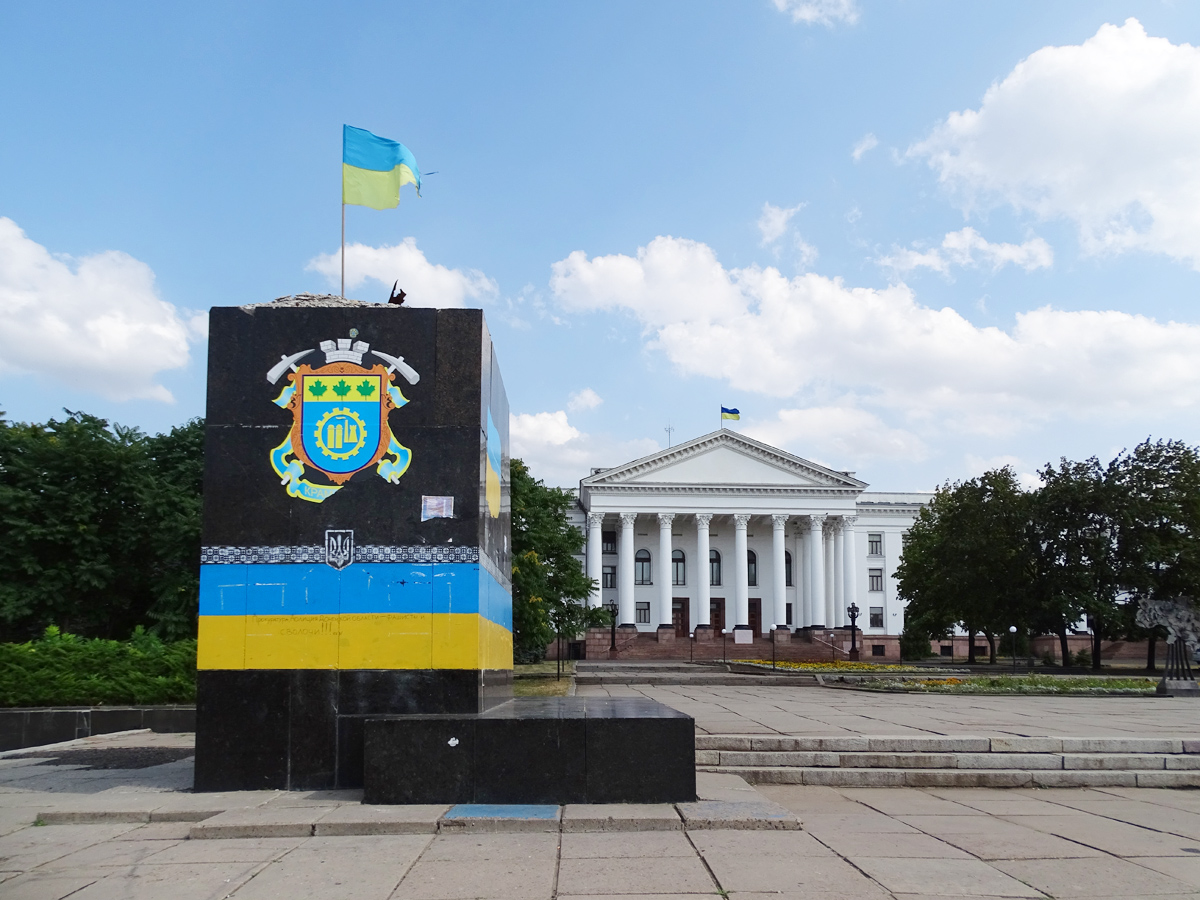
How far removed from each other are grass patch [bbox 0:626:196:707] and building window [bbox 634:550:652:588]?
181 ft

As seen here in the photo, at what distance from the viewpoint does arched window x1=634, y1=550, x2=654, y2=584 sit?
70.8 meters

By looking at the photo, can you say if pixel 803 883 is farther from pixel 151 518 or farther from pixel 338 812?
pixel 151 518

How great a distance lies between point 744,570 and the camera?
65938 millimetres

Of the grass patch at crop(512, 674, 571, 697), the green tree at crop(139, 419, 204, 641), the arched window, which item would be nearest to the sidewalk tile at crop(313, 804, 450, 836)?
the grass patch at crop(512, 674, 571, 697)

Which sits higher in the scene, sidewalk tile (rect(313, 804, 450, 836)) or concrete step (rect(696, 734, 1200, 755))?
sidewalk tile (rect(313, 804, 450, 836))

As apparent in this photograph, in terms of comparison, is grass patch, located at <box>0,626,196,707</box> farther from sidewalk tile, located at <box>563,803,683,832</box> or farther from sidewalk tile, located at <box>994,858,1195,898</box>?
sidewalk tile, located at <box>994,858,1195,898</box>

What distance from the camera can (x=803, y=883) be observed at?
18.0ft

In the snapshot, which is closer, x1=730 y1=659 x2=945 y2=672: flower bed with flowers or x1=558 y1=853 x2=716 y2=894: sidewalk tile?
x1=558 y1=853 x2=716 y2=894: sidewalk tile

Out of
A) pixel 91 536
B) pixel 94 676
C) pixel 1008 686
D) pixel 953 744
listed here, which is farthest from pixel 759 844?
pixel 91 536

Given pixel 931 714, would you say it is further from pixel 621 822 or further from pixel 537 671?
pixel 537 671

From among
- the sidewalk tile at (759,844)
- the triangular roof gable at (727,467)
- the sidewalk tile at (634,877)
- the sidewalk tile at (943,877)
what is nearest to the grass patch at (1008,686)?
the sidewalk tile at (759,844)

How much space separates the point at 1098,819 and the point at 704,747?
3.82 metres

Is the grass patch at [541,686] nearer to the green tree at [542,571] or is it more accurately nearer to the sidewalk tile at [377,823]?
the green tree at [542,571]

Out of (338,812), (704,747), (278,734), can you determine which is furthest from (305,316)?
(704,747)
